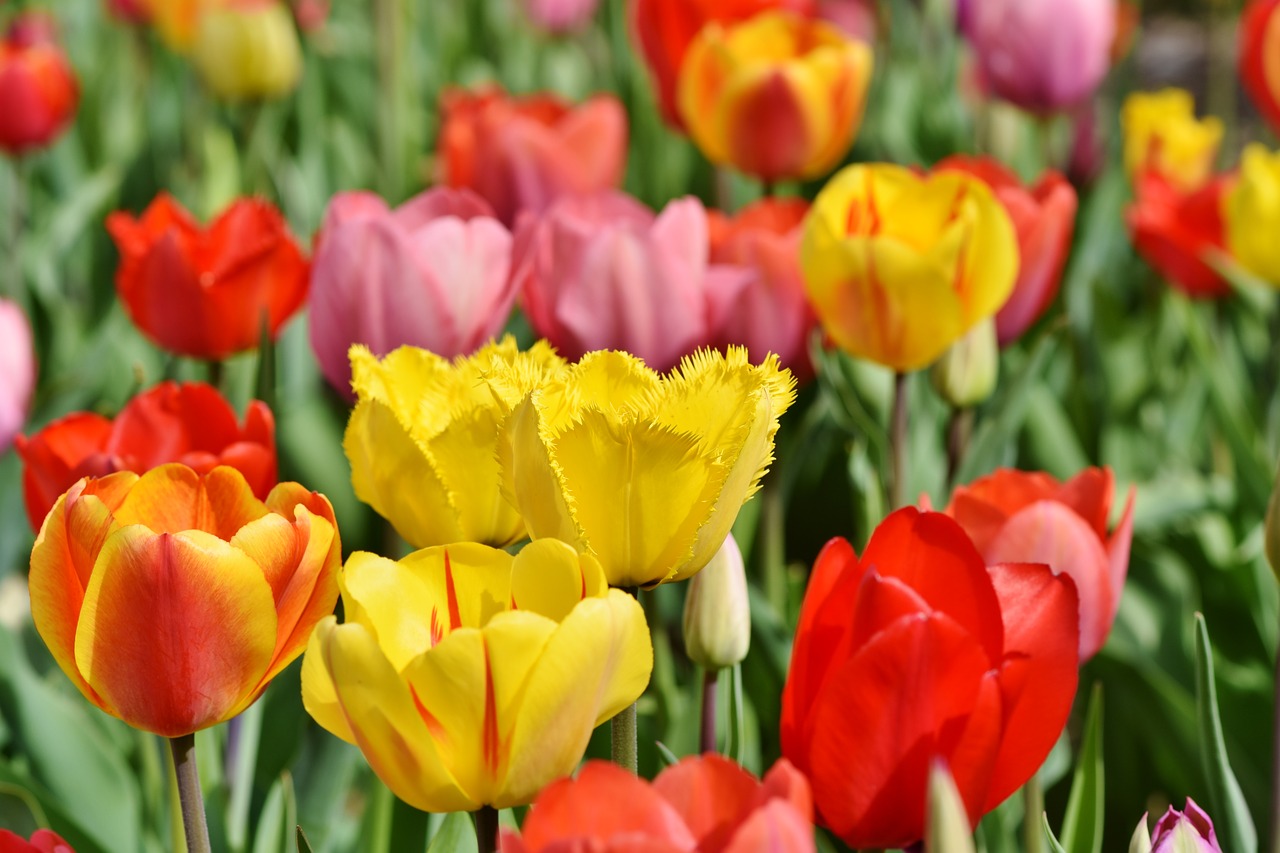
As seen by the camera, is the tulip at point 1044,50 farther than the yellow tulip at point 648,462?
Yes

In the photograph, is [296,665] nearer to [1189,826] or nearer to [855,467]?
[855,467]

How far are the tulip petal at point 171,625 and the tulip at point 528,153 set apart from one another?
3.01 feet

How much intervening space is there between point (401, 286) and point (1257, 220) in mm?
809

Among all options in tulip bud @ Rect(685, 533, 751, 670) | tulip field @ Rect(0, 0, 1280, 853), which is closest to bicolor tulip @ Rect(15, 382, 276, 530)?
tulip field @ Rect(0, 0, 1280, 853)

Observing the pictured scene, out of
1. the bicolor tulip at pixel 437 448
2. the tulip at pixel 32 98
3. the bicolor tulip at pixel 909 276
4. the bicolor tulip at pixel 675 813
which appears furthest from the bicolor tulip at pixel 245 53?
the bicolor tulip at pixel 675 813

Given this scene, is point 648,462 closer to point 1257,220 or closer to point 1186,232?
point 1257,220

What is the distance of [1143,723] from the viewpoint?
1.11 metres

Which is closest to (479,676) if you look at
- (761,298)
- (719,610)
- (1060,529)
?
(719,610)

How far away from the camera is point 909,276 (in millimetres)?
926

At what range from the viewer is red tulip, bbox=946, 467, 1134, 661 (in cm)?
72

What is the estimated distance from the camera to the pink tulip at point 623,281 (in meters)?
0.98

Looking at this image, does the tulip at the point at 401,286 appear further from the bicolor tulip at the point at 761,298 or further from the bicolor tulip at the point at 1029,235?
the bicolor tulip at the point at 1029,235

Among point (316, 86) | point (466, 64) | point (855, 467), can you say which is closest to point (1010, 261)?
point (855, 467)

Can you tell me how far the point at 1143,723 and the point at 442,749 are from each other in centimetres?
78
